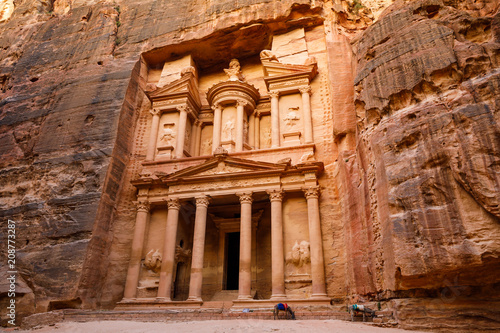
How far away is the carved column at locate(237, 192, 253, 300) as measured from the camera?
11984 mm

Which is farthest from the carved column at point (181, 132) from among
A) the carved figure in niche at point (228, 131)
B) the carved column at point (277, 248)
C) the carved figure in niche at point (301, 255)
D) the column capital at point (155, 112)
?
the carved figure in niche at point (301, 255)

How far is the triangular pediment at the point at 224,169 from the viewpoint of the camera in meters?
13.5

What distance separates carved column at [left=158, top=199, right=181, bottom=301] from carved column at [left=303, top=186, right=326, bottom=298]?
5.25 m

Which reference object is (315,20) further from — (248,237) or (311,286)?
(311,286)

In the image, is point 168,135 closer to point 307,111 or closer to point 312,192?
point 307,111

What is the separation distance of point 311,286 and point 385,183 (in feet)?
17.9

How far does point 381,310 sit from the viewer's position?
789cm

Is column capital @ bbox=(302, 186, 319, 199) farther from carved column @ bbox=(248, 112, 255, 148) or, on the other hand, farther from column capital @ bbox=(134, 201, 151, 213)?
column capital @ bbox=(134, 201, 151, 213)

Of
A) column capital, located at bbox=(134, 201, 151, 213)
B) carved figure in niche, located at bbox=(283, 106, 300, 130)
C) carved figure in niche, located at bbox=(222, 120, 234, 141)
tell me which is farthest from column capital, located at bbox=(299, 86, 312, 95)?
column capital, located at bbox=(134, 201, 151, 213)

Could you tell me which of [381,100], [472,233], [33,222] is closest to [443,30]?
[381,100]

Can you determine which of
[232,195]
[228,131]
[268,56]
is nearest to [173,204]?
[232,195]

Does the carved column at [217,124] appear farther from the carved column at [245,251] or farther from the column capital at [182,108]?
the carved column at [245,251]

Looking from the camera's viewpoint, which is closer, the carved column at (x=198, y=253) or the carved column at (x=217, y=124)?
the carved column at (x=198, y=253)

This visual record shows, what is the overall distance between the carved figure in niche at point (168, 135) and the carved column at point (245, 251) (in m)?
5.11
